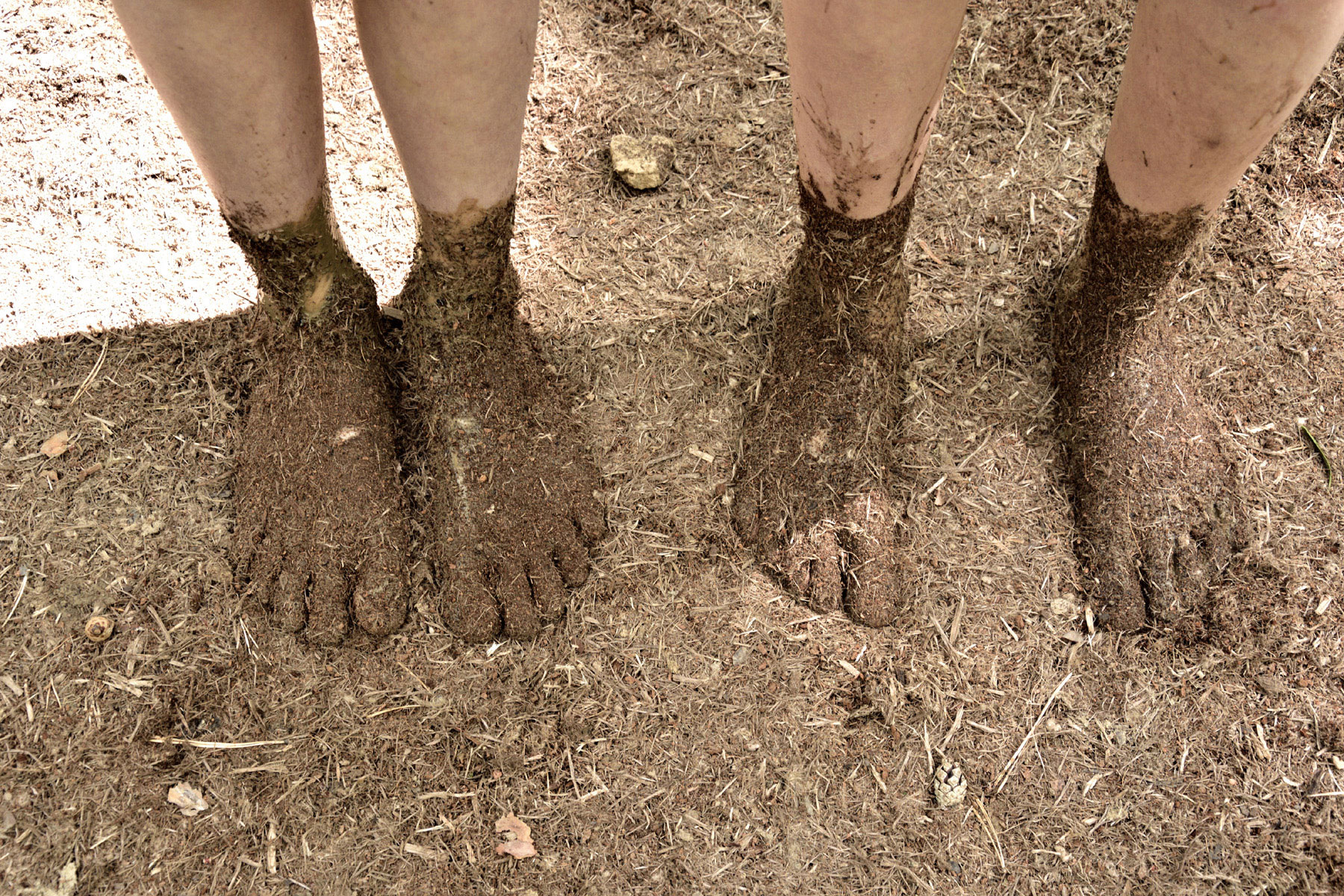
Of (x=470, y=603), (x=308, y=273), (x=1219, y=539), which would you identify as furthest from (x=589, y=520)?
(x=1219, y=539)

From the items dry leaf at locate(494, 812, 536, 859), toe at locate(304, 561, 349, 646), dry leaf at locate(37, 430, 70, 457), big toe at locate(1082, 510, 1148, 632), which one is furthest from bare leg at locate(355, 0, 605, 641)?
big toe at locate(1082, 510, 1148, 632)

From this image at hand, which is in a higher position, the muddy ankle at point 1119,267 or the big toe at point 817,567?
the muddy ankle at point 1119,267

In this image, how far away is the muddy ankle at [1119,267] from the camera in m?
1.35

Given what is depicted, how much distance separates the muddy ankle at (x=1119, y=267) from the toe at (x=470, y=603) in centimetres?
112

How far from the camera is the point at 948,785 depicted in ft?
4.45

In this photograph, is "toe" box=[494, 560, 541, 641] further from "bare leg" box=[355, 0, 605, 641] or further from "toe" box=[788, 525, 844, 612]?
"toe" box=[788, 525, 844, 612]

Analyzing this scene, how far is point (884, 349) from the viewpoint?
1523mm

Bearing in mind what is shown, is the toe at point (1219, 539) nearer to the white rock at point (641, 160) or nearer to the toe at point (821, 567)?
the toe at point (821, 567)

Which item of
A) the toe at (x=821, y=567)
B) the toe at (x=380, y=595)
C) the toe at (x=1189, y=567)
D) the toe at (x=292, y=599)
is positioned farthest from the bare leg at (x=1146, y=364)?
the toe at (x=292, y=599)

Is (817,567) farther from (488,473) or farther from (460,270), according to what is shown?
(460,270)

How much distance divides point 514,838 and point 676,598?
44 centimetres

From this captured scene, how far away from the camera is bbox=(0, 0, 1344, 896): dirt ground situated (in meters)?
1.32

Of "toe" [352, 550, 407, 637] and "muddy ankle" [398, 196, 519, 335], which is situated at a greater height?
"muddy ankle" [398, 196, 519, 335]

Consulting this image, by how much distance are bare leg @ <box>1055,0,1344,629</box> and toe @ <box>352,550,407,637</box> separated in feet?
3.78
